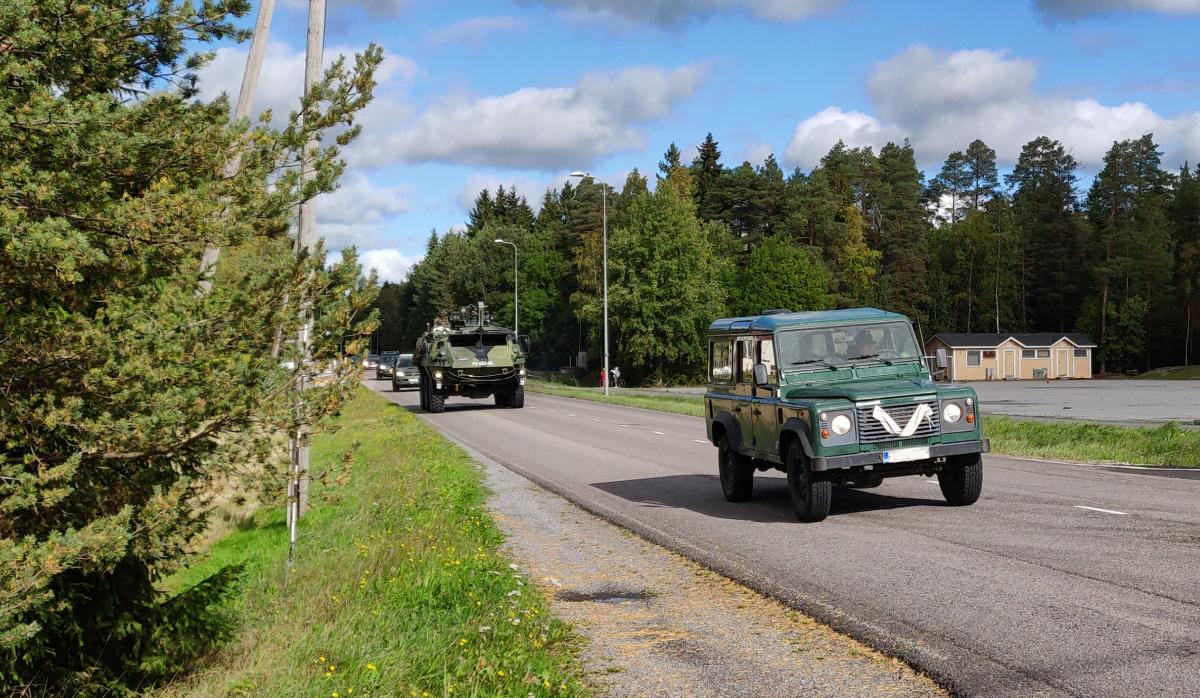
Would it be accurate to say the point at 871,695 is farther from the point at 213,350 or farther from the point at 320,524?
the point at 320,524

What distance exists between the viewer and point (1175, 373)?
81.6 m

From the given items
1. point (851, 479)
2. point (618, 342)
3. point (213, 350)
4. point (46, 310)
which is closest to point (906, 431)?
point (851, 479)

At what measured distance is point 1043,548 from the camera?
8383 millimetres

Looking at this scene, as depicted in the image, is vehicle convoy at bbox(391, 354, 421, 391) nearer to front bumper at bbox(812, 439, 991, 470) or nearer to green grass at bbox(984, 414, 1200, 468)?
green grass at bbox(984, 414, 1200, 468)

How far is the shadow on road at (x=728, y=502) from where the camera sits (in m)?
11.2

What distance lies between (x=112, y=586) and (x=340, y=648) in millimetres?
1289

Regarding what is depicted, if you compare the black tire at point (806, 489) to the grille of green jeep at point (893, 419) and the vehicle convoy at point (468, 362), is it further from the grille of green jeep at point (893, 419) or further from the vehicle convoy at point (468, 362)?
the vehicle convoy at point (468, 362)

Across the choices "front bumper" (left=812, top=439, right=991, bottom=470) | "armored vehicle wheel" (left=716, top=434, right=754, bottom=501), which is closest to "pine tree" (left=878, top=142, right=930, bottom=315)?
"armored vehicle wheel" (left=716, top=434, right=754, bottom=501)

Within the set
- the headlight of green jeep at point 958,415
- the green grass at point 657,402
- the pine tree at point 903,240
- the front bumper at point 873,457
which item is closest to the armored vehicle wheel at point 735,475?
the front bumper at point 873,457

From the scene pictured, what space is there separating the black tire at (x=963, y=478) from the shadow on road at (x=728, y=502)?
0.30 meters

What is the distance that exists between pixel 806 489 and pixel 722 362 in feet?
9.23

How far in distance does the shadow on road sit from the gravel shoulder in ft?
6.69

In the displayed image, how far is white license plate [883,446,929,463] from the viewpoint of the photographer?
9.90 m

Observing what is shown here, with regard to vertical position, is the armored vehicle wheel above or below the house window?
below
